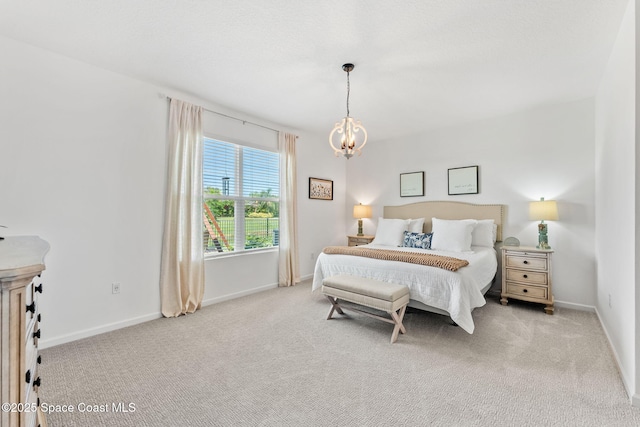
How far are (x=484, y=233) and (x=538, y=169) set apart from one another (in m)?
1.09

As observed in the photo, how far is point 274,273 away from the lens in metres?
4.47

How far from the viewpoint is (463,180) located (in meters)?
4.43

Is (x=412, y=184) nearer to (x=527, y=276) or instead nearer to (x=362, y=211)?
(x=362, y=211)

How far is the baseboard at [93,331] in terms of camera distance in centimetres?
246

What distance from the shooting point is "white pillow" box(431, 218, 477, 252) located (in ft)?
12.5

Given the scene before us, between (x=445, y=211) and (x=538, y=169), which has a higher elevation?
(x=538, y=169)

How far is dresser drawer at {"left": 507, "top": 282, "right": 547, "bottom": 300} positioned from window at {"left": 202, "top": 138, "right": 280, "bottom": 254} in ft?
10.9

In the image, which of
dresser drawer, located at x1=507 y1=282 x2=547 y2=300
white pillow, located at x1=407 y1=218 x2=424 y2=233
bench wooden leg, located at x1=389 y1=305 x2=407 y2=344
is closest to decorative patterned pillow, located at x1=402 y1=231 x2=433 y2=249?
white pillow, located at x1=407 y1=218 x2=424 y2=233

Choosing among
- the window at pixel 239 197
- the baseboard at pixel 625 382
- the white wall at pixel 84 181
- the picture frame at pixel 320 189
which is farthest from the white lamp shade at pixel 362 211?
the baseboard at pixel 625 382

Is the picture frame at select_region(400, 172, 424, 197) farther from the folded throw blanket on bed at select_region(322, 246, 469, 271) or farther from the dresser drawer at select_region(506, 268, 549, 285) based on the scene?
the folded throw blanket on bed at select_region(322, 246, 469, 271)

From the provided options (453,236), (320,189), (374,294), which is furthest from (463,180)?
(374,294)

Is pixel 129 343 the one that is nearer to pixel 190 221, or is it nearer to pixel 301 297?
pixel 190 221

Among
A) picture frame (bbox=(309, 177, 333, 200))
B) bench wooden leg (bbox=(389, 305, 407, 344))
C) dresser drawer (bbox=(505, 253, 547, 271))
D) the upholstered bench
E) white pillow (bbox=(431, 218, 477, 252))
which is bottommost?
bench wooden leg (bbox=(389, 305, 407, 344))

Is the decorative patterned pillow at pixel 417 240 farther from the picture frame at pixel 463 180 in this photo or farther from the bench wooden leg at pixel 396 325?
the bench wooden leg at pixel 396 325
